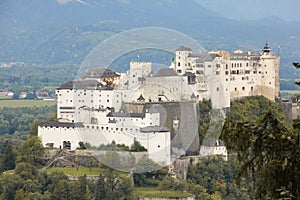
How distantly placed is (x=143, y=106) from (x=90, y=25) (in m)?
103

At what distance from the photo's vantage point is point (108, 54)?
936 inches

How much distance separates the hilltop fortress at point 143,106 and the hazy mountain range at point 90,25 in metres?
72.8

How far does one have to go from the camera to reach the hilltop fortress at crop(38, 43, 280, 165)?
22.9 metres

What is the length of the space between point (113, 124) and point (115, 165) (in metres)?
1.11

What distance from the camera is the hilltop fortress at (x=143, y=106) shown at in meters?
22.9

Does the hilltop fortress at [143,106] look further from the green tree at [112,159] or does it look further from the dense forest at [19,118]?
the dense forest at [19,118]

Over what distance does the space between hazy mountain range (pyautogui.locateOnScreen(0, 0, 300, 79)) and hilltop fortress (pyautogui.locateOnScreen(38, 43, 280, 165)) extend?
7277cm

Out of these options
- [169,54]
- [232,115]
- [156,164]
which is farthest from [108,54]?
[232,115]

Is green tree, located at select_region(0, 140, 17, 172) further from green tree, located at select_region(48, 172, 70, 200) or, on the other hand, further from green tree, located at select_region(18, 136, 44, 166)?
green tree, located at select_region(48, 172, 70, 200)

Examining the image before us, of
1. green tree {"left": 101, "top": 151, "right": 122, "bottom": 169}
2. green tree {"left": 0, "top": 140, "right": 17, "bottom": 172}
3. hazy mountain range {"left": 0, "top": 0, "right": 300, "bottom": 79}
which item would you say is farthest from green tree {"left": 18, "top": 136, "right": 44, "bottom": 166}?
hazy mountain range {"left": 0, "top": 0, "right": 300, "bottom": 79}

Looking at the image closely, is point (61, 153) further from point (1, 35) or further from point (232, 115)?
point (1, 35)

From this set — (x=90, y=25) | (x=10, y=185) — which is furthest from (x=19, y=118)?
(x=90, y=25)

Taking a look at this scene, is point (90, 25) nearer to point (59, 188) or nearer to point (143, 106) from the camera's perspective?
point (59, 188)

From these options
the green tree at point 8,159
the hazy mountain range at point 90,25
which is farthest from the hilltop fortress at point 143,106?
the hazy mountain range at point 90,25
